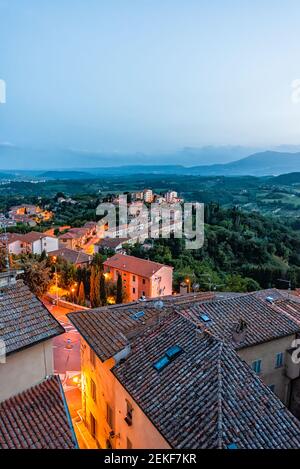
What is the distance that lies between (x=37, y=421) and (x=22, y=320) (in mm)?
2728

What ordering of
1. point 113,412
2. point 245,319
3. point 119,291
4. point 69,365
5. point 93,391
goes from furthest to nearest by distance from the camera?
point 119,291, point 69,365, point 93,391, point 245,319, point 113,412

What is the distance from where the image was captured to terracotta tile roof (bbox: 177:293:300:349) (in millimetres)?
12823

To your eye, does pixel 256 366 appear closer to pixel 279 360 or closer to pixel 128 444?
pixel 279 360

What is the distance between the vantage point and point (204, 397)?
862 centimetres

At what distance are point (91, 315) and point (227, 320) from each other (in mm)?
5434

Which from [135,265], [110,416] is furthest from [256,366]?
[135,265]

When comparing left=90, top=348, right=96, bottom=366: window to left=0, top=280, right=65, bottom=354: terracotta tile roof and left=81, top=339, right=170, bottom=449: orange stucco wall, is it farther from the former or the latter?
left=0, top=280, right=65, bottom=354: terracotta tile roof

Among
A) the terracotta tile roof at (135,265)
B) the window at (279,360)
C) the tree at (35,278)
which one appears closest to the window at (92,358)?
the window at (279,360)

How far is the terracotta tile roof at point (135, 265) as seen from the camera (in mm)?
43809

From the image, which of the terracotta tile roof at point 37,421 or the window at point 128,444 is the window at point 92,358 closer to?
the window at point 128,444

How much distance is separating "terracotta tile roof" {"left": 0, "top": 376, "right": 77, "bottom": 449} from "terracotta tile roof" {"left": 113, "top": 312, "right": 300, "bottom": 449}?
1929mm

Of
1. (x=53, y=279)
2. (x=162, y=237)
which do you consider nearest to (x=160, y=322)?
(x=53, y=279)

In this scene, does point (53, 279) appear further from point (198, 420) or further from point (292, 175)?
point (292, 175)

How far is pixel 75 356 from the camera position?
21578 millimetres
